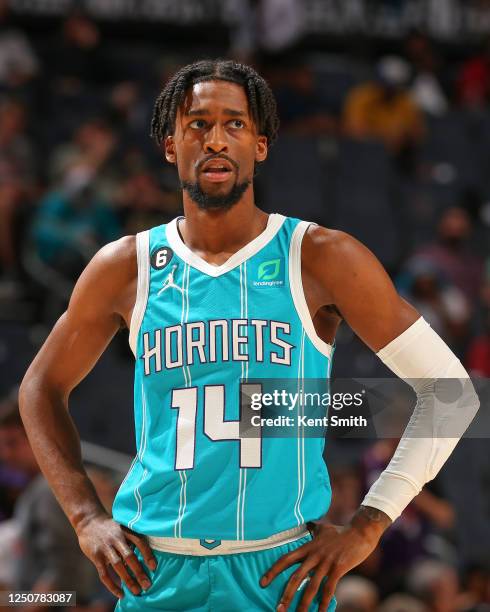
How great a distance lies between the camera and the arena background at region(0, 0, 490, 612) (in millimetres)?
6426

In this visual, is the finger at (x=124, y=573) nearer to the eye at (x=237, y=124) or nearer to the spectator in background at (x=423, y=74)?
the eye at (x=237, y=124)

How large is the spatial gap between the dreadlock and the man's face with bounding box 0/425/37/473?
3049 mm

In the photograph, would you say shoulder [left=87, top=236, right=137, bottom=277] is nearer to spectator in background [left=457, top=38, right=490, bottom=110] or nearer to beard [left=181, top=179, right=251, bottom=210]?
beard [left=181, top=179, right=251, bottom=210]

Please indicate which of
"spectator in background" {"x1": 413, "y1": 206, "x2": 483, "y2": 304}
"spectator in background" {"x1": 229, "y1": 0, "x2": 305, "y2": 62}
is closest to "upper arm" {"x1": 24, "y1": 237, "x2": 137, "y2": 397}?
"spectator in background" {"x1": 413, "y1": 206, "x2": 483, "y2": 304}

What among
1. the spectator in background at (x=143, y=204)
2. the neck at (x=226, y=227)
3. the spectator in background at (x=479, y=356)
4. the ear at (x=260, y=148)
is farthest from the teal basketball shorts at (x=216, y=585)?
the spectator in background at (x=479, y=356)

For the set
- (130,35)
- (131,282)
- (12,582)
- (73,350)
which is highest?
(130,35)

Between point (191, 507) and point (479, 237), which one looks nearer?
point (191, 507)

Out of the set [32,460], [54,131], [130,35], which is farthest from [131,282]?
[130,35]

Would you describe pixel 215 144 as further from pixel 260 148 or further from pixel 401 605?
pixel 401 605

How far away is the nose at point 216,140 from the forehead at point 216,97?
0.19ft

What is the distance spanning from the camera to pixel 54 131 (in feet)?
28.0

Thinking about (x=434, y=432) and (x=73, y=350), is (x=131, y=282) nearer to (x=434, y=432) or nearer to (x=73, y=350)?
(x=73, y=350)

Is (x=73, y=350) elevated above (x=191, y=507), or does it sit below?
above

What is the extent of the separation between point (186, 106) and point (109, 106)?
586 cm
